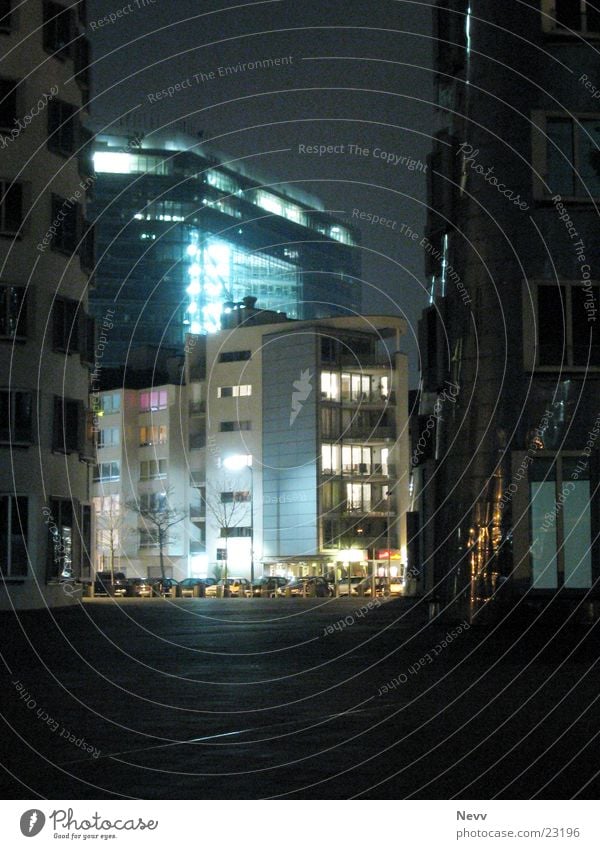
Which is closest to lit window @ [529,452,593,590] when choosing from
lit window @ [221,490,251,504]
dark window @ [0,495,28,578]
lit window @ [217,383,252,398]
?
dark window @ [0,495,28,578]

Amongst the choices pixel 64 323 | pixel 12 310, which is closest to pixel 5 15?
pixel 12 310

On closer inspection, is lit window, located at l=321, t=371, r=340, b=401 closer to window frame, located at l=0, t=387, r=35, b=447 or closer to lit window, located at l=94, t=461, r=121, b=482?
lit window, located at l=94, t=461, r=121, b=482

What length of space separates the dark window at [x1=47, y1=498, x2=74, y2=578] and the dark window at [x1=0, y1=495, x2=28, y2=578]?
1218 mm

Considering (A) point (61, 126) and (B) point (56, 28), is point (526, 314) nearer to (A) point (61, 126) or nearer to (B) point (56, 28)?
(A) point (61, 126)

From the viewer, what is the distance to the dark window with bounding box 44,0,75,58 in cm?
4412

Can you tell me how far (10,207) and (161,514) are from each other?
89742mm

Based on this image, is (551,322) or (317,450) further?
(317,450)

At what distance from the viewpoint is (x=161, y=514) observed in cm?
13112

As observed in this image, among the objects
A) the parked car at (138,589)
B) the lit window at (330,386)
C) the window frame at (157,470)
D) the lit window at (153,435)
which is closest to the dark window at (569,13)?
the parked car at (138,589)

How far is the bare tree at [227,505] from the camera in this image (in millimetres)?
128625

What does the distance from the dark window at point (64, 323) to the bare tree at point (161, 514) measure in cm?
8096

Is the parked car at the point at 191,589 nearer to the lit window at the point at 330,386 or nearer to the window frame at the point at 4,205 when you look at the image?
the lit window at the point at 330,386

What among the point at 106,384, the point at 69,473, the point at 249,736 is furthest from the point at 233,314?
the point at 249,736

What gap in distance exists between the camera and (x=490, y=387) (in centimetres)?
2652
